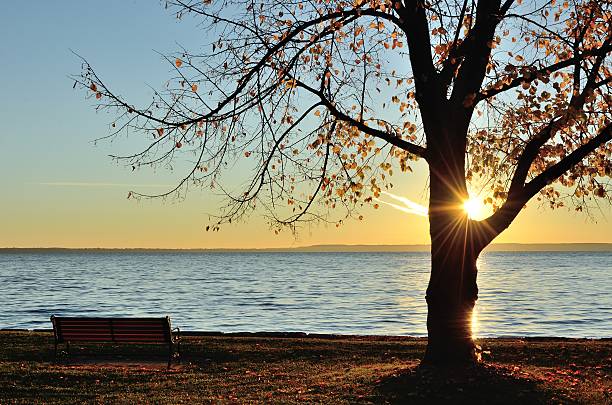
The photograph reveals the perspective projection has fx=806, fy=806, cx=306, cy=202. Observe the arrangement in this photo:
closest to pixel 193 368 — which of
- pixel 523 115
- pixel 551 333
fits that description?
pixel 523 115

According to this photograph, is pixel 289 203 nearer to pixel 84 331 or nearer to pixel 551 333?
pixel 84 331

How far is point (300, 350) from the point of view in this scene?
20172 millimetres

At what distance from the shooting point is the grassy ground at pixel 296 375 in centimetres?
1298

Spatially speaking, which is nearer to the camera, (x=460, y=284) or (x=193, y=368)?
(x=460, y=284)

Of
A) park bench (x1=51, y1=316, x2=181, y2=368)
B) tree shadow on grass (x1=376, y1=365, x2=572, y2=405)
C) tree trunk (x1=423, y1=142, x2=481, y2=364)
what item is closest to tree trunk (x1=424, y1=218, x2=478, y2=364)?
tree trunk (x1=423, y1=142, x2=481, y2=364)

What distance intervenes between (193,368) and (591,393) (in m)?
8.14

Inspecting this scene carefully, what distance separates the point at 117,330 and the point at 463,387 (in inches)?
318

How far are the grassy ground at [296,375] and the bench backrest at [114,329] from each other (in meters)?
0.56

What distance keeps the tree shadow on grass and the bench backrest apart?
5746mm

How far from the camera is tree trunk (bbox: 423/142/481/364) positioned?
14773 millimetres

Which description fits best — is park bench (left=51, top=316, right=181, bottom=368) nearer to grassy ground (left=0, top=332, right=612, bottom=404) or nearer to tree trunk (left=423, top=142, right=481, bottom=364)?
grassy ground (left=0, top=332, right=612, bottom=404)

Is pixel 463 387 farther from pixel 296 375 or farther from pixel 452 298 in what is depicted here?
pixel 296 375

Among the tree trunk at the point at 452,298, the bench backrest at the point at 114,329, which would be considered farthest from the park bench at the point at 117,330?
the tree trunk at the point at 452,298

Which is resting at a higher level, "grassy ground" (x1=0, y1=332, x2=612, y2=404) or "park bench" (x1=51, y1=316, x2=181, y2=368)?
"park bench" (x1=51, y1=316, x2=181, y2=368)
